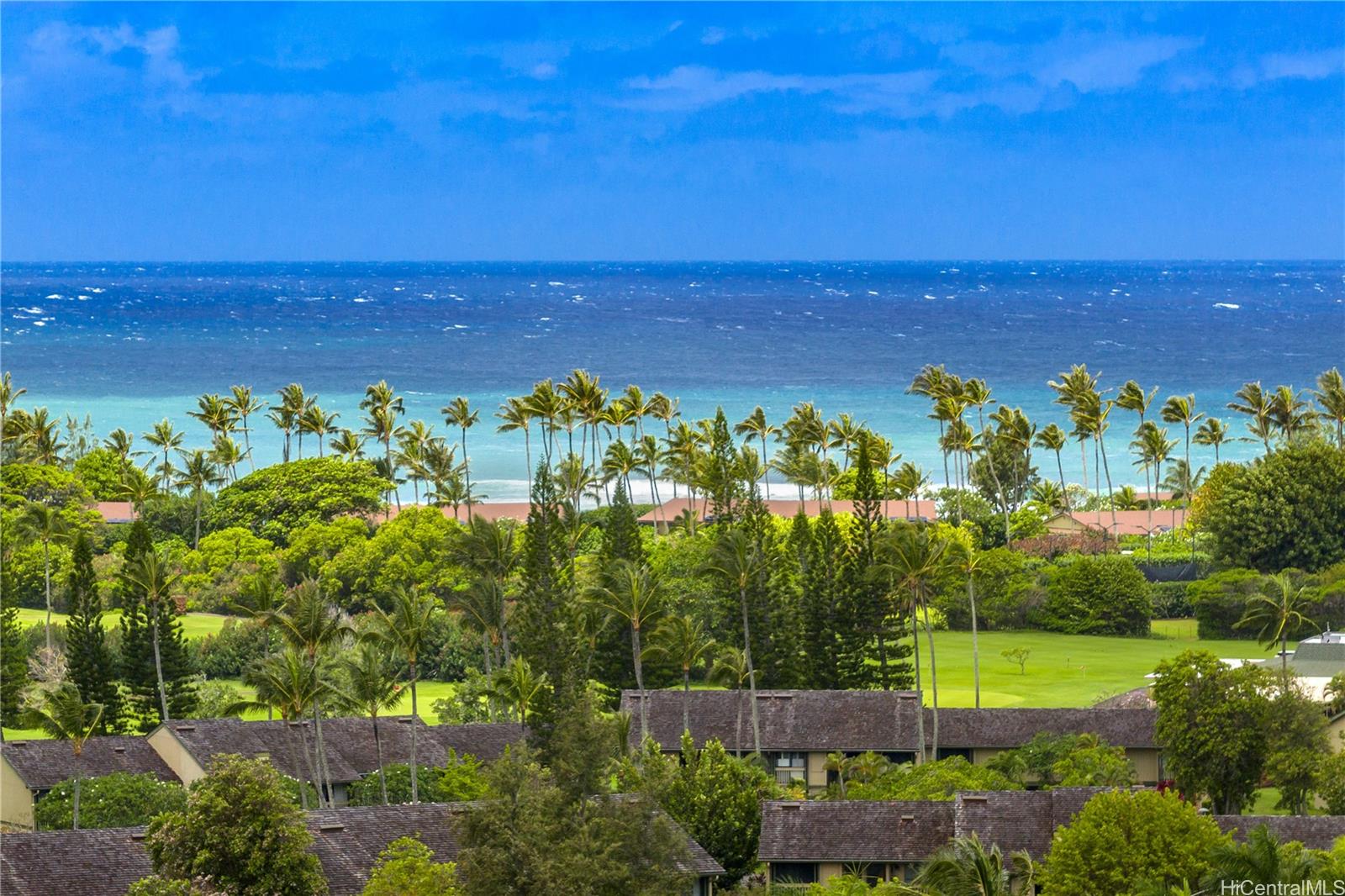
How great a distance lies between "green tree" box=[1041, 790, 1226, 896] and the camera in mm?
46781

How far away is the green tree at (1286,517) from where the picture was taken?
10444 cm

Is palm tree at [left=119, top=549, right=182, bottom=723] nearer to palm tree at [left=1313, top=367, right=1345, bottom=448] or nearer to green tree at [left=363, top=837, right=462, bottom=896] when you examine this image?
green tree at [left=363, top=837, right=462, bottom=896]

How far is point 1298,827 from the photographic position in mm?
52594

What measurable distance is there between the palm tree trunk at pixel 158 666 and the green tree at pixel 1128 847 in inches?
1589

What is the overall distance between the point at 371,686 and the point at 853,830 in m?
16.6

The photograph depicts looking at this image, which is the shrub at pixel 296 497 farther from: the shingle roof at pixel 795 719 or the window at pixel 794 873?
the window at pixel 794 873

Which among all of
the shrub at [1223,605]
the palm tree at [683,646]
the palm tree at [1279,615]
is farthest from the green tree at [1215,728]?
the shrub at [1223,605]

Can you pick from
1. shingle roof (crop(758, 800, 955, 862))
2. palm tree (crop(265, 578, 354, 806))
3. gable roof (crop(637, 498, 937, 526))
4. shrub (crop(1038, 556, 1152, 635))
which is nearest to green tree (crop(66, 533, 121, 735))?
palm tree (crop(265, 578, 354, 806))

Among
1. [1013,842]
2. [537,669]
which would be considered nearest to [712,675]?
[537,669]

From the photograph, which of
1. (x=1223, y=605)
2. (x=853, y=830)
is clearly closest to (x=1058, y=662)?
(x=1223, y=605)

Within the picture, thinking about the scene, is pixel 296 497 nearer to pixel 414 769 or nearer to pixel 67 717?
pixel 67 717

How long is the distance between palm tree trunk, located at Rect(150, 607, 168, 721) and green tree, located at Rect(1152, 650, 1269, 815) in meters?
36.9

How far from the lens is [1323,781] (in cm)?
6000

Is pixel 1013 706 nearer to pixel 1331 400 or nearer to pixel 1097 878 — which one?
pixel 1097 878
